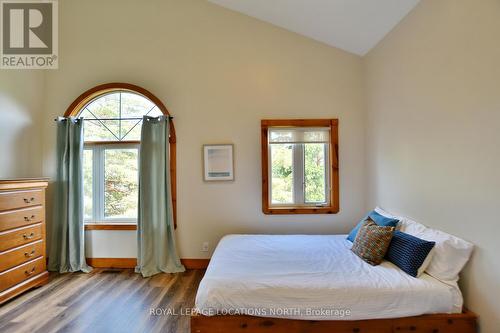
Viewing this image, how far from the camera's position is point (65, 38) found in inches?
126

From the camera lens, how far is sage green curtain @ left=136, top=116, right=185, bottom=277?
299 centimetres

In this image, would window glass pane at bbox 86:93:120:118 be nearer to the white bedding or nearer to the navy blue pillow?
the white bedding

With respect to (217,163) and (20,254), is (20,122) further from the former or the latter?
(217,163)

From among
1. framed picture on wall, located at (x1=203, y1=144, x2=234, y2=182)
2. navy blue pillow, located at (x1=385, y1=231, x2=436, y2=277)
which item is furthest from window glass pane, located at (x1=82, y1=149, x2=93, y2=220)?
navy blue pillow, located at (x1=385, y1=231, x2=436, y2=277)

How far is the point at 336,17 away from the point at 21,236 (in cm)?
406

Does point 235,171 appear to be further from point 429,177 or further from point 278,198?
point 429,177

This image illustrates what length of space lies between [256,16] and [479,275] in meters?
3.35

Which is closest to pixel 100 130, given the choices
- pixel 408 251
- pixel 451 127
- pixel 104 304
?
pixel 104 304

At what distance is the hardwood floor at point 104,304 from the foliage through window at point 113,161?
79 cm

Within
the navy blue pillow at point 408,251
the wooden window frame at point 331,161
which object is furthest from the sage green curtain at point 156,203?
the navy blue pillow at point 408,251

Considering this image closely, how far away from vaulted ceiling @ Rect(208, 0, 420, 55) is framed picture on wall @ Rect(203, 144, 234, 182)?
5.57 ft

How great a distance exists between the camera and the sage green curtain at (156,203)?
2.99m

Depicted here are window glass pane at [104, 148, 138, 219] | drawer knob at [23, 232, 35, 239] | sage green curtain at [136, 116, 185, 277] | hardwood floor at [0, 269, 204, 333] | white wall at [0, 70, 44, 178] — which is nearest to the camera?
hardwood floor at [0, 269, 204, 333]

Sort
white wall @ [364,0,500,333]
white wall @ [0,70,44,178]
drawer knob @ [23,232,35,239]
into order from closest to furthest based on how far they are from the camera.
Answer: white wall @ [364,0,500,333]
drawer knob @ [23,232,35,239]
white wall @ [0,70,44,178]
